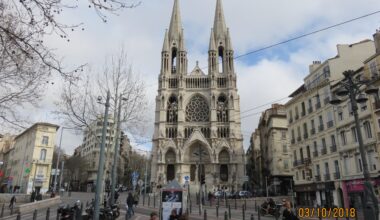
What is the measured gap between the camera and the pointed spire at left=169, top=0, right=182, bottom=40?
74556 mm

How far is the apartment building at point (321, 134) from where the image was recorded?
28.6 meters

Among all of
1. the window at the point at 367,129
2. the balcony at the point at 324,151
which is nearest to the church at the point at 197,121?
the balcony at the point at 324,151

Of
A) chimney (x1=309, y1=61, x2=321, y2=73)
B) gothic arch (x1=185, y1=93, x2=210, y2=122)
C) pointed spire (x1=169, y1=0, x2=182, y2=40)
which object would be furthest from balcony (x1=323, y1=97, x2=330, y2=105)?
pointed spire (x1=169, y1=0, x2=182, y2=40)

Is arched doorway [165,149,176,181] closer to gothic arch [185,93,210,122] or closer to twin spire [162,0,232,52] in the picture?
gothic arch [185,93,210,122]

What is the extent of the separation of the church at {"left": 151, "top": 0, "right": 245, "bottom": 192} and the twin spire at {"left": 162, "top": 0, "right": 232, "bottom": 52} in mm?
229

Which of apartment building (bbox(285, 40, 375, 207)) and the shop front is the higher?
apartment building (bbox(285, 40, 375, 207))

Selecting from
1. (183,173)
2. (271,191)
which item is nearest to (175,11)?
(183,173)

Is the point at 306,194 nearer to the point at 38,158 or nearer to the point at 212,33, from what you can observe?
the point at 38,158

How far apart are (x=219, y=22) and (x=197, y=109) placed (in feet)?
76.7

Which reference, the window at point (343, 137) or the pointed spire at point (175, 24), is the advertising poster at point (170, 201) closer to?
the window at point (343, 137)

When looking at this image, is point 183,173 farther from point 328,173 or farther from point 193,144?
point 328,173

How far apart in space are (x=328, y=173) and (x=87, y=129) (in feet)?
71.1

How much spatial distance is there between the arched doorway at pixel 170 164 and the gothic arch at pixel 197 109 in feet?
27.3

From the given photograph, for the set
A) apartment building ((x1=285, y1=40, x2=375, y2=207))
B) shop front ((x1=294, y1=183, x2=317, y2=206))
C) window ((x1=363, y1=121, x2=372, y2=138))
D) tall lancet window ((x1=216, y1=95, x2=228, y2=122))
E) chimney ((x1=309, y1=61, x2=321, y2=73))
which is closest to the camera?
window ((x1=363, y1=121, x2=372, y2=138))
